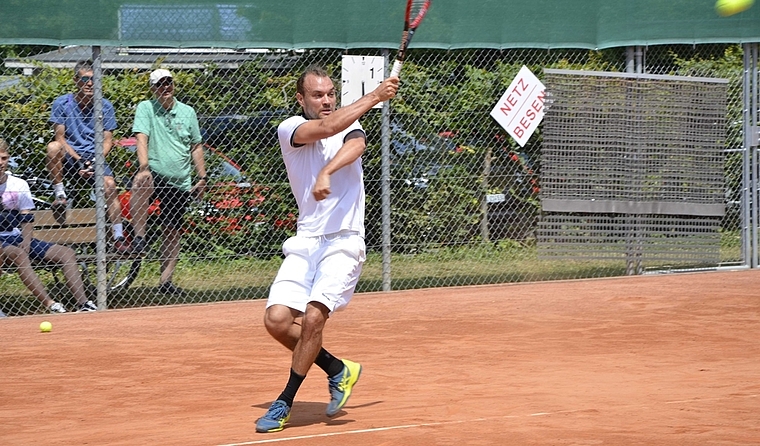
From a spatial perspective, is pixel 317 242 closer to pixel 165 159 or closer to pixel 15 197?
pixel 165 159

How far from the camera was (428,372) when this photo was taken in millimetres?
7102

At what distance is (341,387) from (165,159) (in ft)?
17.2

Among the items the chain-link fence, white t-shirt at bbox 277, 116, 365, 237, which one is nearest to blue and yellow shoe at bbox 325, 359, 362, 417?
white t-shirt at bbox 277, 116, 365, 237

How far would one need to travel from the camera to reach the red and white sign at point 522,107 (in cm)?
1170

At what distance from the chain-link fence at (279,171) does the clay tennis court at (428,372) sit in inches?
25.9

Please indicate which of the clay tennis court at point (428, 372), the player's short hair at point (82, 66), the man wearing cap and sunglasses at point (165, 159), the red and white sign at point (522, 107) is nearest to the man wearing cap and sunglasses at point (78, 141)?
the player's short hair at point (82, 66)

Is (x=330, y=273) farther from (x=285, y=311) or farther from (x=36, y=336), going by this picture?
(x=36, y=336)

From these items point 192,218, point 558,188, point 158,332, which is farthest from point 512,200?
point 158,332

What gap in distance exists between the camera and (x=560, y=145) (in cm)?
1174

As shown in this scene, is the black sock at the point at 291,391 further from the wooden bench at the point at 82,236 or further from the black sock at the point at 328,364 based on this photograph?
the wooden bench at the point at 82,236

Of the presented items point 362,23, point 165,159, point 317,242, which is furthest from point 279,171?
point 317,242

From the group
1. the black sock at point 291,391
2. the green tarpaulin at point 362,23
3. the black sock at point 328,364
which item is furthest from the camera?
the green tarpaulin at point 362,23

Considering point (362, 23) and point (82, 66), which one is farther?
point (362, 23)

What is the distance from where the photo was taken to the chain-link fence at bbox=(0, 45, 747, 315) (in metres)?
10.3
